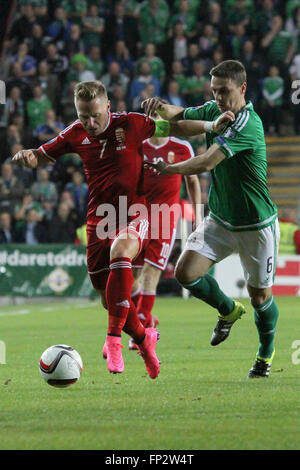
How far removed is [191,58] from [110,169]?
1311cm

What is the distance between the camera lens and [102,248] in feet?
24.1

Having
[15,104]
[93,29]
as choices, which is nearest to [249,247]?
[15,104]

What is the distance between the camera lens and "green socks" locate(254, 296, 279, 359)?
6996mm

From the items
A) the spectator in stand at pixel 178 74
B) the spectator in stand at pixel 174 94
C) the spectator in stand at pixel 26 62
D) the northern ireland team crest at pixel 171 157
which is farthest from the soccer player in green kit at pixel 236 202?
the spectator in stand at pixel 26 62

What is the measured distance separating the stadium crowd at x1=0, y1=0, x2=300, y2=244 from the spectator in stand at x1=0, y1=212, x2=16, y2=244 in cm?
2

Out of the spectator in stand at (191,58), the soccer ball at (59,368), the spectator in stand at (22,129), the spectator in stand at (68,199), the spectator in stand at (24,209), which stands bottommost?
the spectator in stand at (24,209)

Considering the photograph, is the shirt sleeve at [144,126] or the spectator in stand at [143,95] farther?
the spectator in stand at [143,95]

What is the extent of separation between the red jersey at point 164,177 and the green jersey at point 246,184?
2387mm

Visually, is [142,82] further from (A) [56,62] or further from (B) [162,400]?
(B) [162,400]

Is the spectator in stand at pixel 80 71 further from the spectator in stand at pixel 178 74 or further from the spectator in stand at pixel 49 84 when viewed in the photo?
the spectator in stand at pixel 178 74

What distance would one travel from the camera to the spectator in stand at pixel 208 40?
65.7 feet

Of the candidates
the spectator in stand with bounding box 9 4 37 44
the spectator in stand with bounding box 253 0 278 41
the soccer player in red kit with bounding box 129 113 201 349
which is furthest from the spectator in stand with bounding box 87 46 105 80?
the soccer player in red kit with bounding box 129 113 201 349

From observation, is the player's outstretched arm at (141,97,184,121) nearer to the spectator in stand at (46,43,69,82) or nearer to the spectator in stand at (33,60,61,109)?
the spectator in stand at (33,60,61,109)
